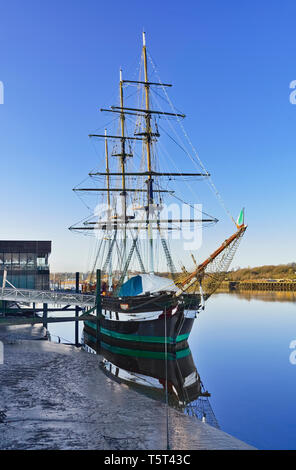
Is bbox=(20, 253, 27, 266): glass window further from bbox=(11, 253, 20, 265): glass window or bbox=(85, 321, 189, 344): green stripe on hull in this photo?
bbox=(85, 321, 189, 344): green stripe on hull

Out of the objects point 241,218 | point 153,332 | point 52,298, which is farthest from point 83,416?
point 52,298

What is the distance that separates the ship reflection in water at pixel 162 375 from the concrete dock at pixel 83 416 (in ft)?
4.39

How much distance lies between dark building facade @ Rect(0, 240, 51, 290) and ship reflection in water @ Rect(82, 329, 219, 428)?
Result: 15.8 meters

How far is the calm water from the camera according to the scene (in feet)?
50.6

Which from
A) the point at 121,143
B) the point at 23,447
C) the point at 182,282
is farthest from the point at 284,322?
the point at 23,447

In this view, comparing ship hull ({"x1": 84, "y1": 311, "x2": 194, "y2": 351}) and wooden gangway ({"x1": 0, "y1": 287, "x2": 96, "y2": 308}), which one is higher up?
wooden gangway ({"x1": 0, "y1": 287, "x2": 96, "y2": 308})

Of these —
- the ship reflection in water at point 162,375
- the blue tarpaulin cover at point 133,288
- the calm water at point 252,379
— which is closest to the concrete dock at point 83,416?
the ship reflection in water at point 162,375

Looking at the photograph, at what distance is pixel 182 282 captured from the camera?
1177 inches

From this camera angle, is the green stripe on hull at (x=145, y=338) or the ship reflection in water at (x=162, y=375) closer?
the ship reflection in water at (x=162, y=375)

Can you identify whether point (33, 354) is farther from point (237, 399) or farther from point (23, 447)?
point (23, 447)

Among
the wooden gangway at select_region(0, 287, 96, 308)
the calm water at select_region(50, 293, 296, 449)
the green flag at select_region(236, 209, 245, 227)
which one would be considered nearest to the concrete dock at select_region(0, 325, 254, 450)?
the calm water at select_region(50, 293, 296, 449)

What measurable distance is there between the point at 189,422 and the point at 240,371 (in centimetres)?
1433

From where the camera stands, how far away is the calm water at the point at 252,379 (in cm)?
1541

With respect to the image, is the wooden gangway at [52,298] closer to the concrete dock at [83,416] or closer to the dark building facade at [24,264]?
the dark building facade at [24,264]
